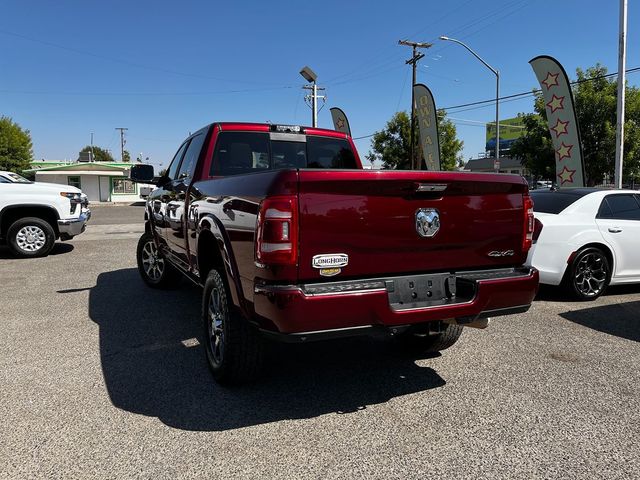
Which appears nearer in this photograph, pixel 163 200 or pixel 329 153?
pixel 329 153

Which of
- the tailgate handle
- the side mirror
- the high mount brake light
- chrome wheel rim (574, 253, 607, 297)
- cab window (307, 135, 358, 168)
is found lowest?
chrome wheel rim (574, 253, 607, 297)

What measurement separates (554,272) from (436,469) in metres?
4.35

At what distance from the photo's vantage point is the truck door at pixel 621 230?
6449mm

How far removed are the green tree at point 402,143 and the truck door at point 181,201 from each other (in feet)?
118

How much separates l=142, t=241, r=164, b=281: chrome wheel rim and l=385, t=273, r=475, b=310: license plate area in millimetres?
4782

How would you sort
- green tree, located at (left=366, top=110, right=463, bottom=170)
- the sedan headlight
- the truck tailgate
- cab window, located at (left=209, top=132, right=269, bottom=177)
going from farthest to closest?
green tree, located at (left=366, top=110, right=463, bottom=170)
the sedan headlight
cab window, located at (left=209, top=132, right=269, bottom=177)
the truck tailgate

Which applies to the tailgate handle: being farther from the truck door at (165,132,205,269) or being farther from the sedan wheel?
the sedan wheel

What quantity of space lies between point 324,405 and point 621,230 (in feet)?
17.0

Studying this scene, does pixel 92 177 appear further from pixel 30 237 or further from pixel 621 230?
pixel 621 230

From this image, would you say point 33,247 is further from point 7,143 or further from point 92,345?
point 7,143

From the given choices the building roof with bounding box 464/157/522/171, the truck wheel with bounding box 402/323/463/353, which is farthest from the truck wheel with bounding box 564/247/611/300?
the building roof with bounding box 464/157/522/171

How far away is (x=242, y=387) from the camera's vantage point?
361cm

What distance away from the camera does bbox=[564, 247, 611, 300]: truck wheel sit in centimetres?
628

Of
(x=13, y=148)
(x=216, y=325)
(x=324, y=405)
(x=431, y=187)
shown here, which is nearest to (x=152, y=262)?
(x=216, y=325)
